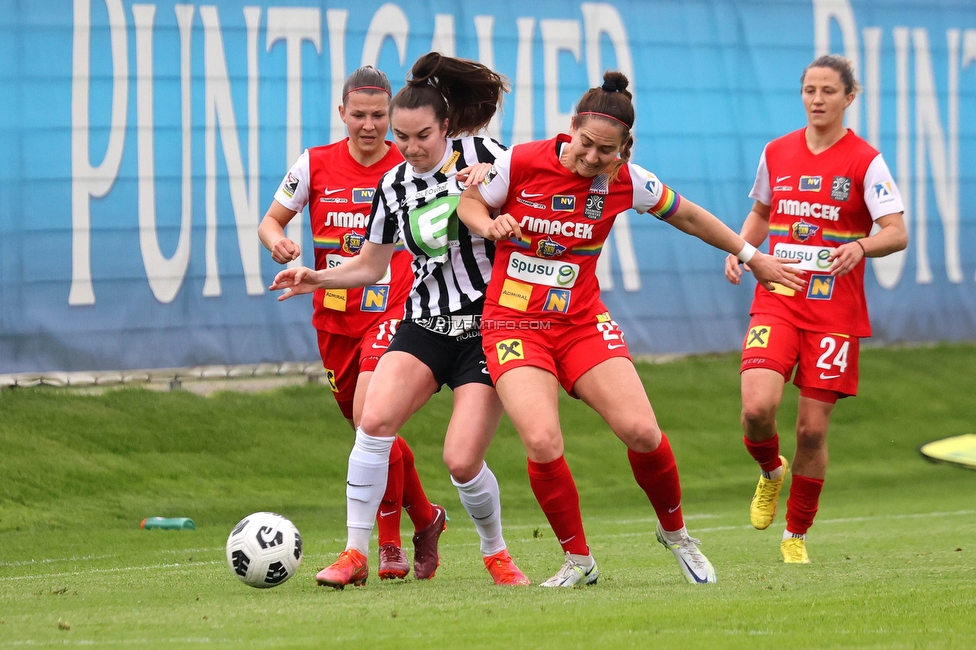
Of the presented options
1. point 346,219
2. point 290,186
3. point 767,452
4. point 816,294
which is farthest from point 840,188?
point 290,186

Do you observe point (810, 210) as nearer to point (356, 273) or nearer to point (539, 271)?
point (539, 271)

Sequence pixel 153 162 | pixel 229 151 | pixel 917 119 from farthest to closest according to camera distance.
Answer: pixel 917 119
pixel 229 151
pixel 153 162

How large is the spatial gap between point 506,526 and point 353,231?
343cm

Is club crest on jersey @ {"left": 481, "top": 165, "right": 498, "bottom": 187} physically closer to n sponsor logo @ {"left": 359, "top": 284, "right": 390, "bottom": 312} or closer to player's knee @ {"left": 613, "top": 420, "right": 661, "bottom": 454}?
player's knee @ {"left": 613, "top": 420, "right": 661, "bottom": 454}

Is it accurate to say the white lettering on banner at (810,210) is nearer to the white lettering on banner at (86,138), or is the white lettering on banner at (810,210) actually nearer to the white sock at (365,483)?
the white sock at (365,483)

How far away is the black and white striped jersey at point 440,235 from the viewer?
18.4ft

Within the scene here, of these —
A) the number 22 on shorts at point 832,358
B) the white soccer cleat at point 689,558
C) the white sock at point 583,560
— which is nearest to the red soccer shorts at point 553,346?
the white sock at point 583,560

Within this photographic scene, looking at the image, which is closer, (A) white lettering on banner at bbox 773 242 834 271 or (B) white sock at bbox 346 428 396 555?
(B) white sock at bbox 346 428 396 555

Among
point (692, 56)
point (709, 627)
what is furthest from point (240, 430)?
point (709, 627)

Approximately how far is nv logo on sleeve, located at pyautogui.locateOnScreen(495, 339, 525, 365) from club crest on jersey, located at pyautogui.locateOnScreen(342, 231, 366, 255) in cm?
158

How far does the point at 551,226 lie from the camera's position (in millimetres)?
5355

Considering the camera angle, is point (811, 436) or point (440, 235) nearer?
point (440, 235)

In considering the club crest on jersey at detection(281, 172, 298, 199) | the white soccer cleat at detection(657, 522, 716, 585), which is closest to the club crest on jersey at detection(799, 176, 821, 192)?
the white soccer cleat at detection(657, 522, 716, 585)

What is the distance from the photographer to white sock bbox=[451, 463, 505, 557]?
5633mm
